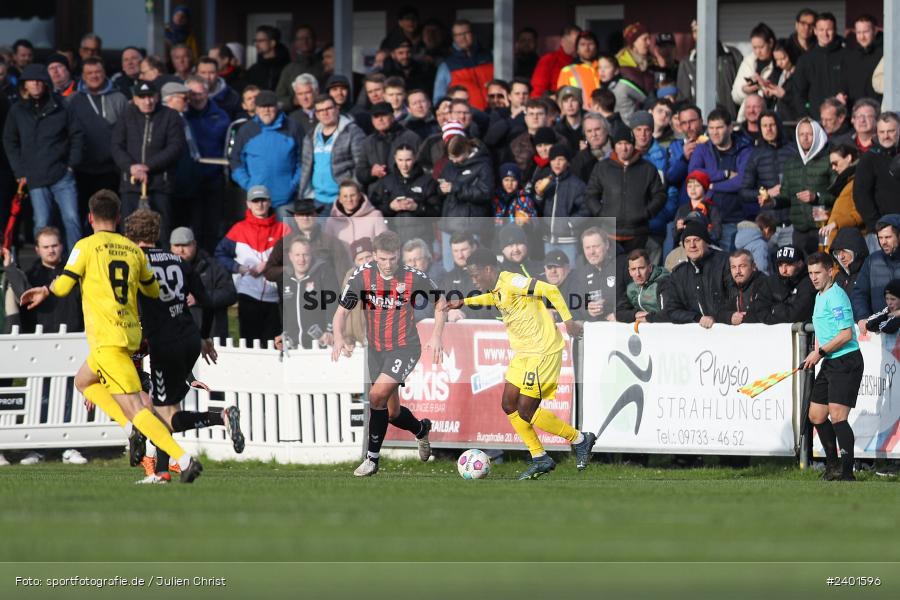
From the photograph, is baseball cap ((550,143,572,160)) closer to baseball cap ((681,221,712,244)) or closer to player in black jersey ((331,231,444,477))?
baseball cap ((681,221,712,244))

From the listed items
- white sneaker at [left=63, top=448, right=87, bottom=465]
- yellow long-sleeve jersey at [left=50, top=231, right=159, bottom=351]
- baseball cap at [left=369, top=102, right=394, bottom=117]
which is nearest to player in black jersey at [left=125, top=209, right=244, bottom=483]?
yellow long-sleeve jersey at [left=50, top=231, right=159, bottom=351]

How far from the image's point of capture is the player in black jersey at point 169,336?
1256 centimetres

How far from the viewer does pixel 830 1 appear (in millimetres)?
23500

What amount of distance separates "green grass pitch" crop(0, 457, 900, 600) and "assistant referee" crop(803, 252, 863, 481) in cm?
250

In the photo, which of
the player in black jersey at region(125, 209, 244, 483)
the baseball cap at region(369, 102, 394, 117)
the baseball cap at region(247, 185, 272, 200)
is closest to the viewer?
the player in black jersey at region(125, 209, 244, 483)

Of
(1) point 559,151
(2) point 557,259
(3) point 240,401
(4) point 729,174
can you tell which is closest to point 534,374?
(2) point 557,259

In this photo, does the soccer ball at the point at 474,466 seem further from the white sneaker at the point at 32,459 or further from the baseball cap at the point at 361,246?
the white sneaker at the point at 32,459

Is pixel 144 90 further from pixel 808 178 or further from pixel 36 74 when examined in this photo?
Result: pixel 808 178

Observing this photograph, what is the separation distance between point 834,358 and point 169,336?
18.9 feet

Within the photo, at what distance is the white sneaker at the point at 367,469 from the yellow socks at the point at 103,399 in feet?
9.01

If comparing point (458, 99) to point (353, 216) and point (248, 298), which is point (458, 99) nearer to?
point (353, 216)

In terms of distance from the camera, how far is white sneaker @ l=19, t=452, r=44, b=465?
54.7 feet

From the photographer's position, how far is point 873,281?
15.1 meters

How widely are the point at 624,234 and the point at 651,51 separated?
4448mm
